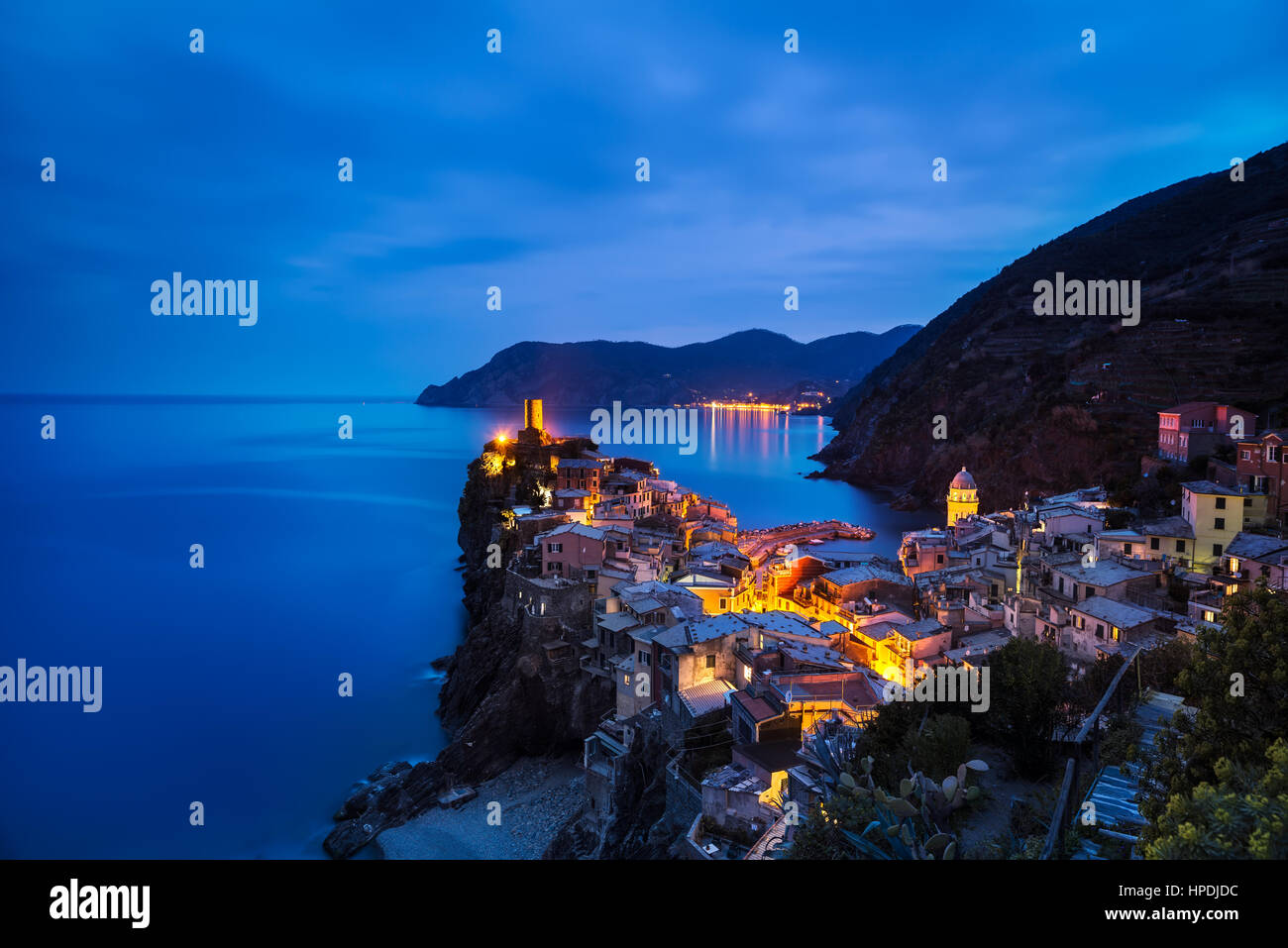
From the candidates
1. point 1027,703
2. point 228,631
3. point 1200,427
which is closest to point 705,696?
point 1027,703

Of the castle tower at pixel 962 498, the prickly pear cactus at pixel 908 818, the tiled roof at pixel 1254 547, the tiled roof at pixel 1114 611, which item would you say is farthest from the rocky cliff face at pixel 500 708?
the castle tower at pixel 962 498

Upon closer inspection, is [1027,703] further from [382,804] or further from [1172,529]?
[382,804]

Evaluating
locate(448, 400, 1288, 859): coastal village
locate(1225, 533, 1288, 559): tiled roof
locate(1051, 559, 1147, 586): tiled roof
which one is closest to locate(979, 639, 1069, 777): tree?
locate(448, 400, 1288, 859): coastal village

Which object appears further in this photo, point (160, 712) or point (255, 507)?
point (255, 507)
